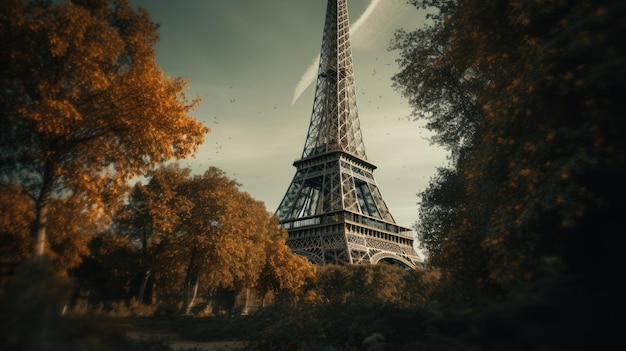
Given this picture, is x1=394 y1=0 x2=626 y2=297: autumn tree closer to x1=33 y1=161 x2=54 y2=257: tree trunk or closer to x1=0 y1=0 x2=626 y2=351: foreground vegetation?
x1=0 y1=0 x2=626 y2=351: foreground vegetation

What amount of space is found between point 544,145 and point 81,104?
11.1 meters

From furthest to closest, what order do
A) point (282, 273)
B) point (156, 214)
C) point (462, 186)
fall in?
1. point (282, 273)
2. point (156, 214)
3. point (462, 186)

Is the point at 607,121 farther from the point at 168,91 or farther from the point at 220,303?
the point at 220,303

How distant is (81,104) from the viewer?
8.48 metres

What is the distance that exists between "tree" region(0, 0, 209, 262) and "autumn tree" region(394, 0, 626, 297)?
28.4 ft

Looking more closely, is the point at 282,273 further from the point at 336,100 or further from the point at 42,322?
the point at 336,100

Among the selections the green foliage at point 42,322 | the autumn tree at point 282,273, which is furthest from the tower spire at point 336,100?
the green foliage at point 42,322

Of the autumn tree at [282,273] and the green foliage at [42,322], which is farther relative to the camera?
the autumn tree at [282,273]

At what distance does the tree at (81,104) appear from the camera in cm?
738

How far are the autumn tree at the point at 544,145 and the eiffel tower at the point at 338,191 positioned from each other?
96.7ft

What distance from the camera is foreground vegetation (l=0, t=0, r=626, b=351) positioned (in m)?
3.75

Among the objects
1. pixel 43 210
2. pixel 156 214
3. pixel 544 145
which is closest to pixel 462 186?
pixel 544 145

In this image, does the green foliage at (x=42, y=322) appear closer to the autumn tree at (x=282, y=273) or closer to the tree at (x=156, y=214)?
the tree at (x=156, y=214)

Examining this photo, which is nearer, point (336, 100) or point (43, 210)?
point (43, 210)
